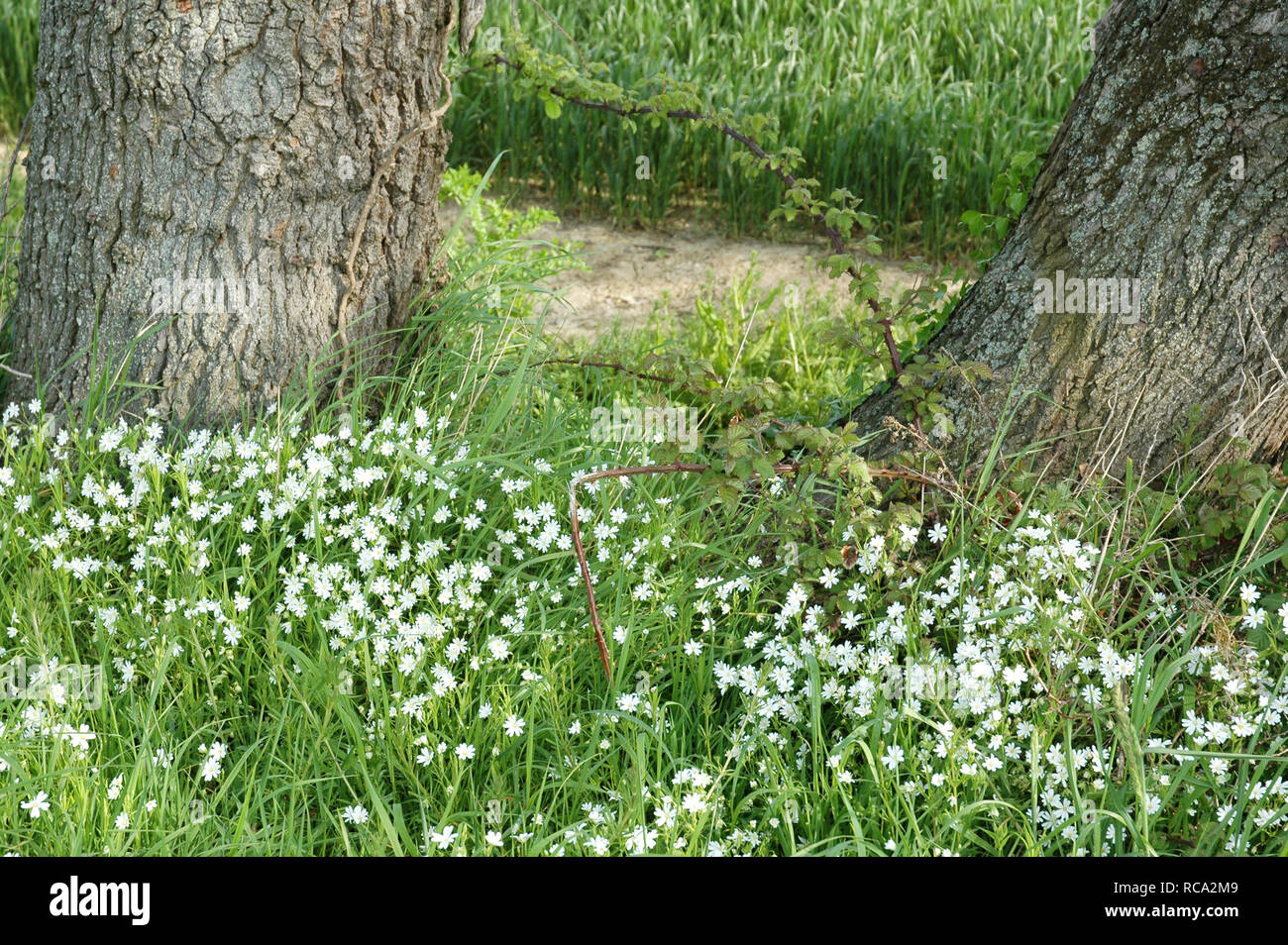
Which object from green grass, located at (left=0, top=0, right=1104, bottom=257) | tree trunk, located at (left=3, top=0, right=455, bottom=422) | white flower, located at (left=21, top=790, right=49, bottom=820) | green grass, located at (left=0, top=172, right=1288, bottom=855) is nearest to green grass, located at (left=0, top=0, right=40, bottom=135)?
green grass, located at (left=0, top=0, right=1104, bottom=257)

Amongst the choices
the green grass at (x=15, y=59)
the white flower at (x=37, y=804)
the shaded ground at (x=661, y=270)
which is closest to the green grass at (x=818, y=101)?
the shaded ground at (x=661, y=270)

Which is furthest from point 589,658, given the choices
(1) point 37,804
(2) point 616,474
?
(1) point 37,804

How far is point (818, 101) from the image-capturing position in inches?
231

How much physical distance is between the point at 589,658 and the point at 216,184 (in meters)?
1.54

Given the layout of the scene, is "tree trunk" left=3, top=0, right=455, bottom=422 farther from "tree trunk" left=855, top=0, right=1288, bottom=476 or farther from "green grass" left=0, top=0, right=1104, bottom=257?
"green grass" left=0, top=0, right=1104, bottom=257

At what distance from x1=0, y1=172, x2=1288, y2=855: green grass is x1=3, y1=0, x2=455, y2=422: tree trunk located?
0.68ft

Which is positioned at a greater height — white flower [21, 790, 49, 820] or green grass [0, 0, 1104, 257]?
green grass [0, 0, 1104, 257]

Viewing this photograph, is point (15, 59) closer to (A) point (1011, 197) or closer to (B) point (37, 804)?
(A) point (1011, 197)

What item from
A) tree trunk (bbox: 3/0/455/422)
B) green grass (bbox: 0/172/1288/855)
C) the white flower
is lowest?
the white flower

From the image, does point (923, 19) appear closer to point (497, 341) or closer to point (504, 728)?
A: point (497, 341)

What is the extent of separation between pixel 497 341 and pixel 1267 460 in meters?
2.03

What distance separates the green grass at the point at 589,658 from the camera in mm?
2072

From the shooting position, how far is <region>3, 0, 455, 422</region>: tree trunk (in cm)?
280

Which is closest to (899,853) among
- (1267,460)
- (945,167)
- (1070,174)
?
(1267,460)
